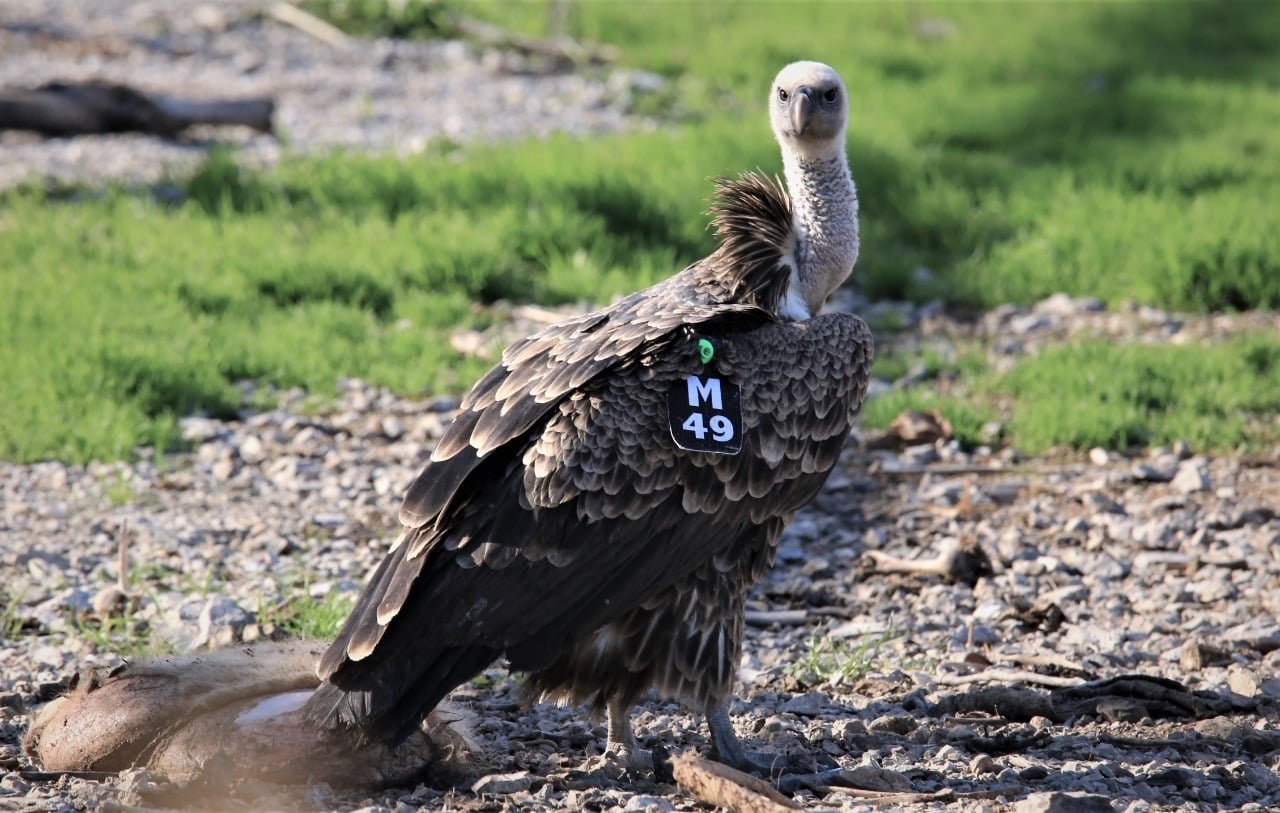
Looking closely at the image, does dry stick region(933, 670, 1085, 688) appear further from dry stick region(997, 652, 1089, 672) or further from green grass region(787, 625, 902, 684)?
green grass region(787, 625, 902, 684)

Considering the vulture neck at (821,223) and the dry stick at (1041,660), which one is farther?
the dry stick at (1041,660)

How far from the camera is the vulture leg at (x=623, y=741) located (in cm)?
475

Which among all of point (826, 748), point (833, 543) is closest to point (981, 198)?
point (833, 543)

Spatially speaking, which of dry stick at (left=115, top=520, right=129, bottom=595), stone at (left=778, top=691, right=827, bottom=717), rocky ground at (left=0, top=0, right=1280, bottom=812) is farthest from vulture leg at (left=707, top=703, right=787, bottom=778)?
dry stick at (left=115, top=520, right=129, bottom=595)

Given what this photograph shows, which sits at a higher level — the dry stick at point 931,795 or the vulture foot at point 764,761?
the dry stick at point 931,795

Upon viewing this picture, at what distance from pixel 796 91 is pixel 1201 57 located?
1140 cm

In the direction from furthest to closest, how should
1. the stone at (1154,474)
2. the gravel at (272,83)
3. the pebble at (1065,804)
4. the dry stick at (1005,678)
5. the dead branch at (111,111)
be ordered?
1. the gravel at (272,83)
2. the dead branch at (111,111)
3. the stone at (1154,474)
4. the dry stick at (1005,678)
5. the pebble at (1065,804)

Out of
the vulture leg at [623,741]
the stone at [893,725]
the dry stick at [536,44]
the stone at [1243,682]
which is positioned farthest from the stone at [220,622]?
the dry stick at [536,44]

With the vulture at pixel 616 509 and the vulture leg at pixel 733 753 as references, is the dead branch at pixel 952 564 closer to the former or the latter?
the vulture at pixel 616 509

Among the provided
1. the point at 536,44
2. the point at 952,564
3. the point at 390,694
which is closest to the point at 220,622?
the point at 390,694

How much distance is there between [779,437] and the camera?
191 inches

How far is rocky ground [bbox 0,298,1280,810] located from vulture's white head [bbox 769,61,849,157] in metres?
1.85

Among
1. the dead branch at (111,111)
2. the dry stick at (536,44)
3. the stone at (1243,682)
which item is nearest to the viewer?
the stone at (1243,682)

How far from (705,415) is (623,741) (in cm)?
107
